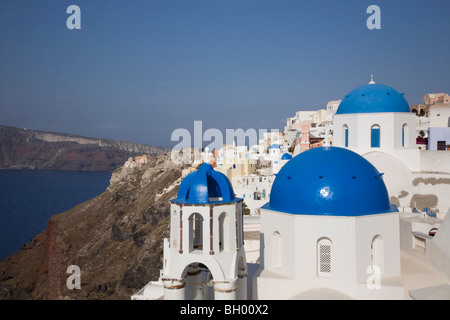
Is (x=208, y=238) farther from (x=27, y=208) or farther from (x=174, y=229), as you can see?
(x=27, y=208)

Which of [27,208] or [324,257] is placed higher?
[324,257]

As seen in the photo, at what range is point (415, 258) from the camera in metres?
12.7

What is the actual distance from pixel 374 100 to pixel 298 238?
32.5 feet

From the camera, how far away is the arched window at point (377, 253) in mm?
9984

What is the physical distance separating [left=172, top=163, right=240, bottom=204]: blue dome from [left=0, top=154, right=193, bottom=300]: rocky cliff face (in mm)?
28145

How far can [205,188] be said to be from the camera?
8906 millimetres

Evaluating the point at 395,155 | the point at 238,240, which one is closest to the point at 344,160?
the point at 238,240

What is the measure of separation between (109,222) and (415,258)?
54.4 metres

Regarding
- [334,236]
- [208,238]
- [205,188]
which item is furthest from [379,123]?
[208,238]

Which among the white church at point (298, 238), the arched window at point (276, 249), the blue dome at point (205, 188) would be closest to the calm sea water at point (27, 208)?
the arched window at point (276, 249)

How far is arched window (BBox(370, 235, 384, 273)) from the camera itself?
998cm

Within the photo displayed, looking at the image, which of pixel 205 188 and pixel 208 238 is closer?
pixel 208 238

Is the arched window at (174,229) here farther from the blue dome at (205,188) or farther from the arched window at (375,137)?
the arched window at (375,137)

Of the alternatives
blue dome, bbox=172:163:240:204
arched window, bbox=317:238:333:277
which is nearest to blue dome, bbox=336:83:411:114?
arched window, bbox=317:238:333:277
